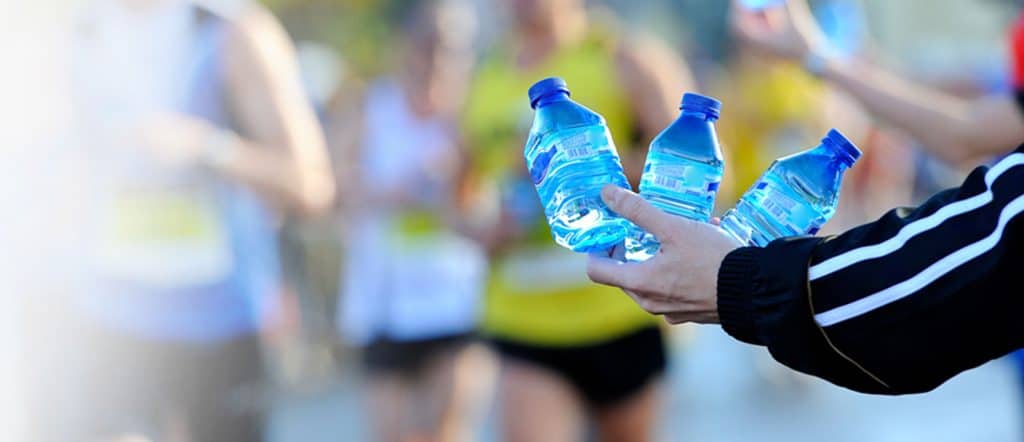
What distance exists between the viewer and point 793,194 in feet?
6.67

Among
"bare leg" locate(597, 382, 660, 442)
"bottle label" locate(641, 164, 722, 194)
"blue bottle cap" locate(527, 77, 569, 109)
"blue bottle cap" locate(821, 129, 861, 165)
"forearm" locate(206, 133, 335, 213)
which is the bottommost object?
"bare leg" locate(597, 382, 660, 442)

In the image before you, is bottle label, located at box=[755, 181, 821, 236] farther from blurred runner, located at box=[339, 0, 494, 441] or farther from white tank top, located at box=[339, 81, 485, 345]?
white tank top, located at box=[339, 81, 485, 345]

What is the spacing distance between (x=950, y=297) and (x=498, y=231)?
2661mm

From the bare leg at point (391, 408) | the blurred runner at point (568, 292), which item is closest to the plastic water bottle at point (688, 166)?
the blurred runner at point (568, 292)

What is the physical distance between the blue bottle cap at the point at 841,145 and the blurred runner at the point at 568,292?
2186mm

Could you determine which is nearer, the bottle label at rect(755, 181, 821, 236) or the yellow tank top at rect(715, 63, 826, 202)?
the bottle label at rect(755, 181, 821, 236)

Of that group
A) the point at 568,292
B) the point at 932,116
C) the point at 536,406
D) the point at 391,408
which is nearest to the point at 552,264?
the point at 568,292

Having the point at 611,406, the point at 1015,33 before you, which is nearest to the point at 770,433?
the point at 611,406

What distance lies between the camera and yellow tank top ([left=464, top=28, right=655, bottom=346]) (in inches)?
171

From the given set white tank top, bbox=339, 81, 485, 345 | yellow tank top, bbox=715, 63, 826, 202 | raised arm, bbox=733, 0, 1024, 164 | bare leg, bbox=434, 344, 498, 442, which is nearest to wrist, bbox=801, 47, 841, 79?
raised arm, bbox=733, 0, 1024, 164

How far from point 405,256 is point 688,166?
3374mm

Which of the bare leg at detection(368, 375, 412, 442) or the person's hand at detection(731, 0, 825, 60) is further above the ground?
the person's hand at detection(731, 0, 825, 60)

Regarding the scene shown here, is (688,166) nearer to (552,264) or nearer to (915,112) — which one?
(915,112)

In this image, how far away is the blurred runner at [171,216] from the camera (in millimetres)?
3318
